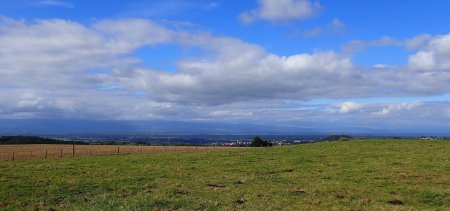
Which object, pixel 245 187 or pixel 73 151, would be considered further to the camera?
pixel 73 151

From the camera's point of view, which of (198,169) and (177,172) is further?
(198,169)

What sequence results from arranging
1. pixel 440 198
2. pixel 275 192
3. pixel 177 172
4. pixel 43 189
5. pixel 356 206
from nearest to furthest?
pixel 356 206, pixel 440 198, pixel 275 192, pixel 43 189, pixel 177 172

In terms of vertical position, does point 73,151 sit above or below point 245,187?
above

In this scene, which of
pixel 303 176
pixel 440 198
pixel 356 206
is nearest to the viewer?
pixel 356 206

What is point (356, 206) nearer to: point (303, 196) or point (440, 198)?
point (303, 196)

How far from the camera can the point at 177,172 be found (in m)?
27.5

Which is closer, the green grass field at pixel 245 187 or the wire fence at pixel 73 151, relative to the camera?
the green grass field at pixel 245 187

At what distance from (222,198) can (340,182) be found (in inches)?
277

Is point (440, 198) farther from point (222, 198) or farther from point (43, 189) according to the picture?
point (43, 189)

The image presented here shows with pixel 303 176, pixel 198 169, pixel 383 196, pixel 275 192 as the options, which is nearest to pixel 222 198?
pixel 275 192

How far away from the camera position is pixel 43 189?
20422 millimetres

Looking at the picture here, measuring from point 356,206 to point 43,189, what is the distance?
1408 cm

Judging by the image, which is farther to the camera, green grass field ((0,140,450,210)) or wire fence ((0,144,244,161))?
wire fence ((0,144,244,161))

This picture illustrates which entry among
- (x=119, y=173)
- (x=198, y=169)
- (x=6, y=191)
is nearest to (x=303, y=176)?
(x=198, y=169)
